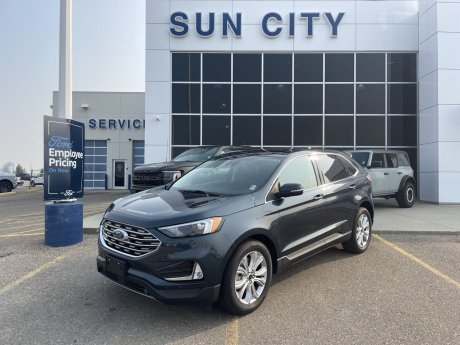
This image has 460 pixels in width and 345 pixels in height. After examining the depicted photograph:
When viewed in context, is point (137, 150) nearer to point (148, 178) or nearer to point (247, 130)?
point (247, 130)

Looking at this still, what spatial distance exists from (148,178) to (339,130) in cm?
980

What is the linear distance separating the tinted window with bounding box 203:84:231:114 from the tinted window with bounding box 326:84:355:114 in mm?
4378

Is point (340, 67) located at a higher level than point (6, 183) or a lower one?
higher

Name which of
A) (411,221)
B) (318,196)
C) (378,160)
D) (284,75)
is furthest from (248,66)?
(318,196)

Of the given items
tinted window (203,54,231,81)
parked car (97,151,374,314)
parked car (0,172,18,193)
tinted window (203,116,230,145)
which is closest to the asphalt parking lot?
parked car (97,151,374,314)

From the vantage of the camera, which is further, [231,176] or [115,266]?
[231,176]

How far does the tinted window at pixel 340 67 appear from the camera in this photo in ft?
52.8

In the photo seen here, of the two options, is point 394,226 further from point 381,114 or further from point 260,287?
point 381,114

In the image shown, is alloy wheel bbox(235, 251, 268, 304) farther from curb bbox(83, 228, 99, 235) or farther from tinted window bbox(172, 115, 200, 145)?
tinted window bbox(172, 115, 200, 145)

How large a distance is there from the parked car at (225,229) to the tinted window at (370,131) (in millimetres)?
11577

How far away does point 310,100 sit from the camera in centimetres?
1619

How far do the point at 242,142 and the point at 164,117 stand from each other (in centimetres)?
351

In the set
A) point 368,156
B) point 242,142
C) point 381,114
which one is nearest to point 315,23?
point 381,114

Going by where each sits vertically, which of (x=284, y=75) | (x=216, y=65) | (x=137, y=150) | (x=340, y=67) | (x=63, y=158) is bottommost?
(x=63, y=158)
